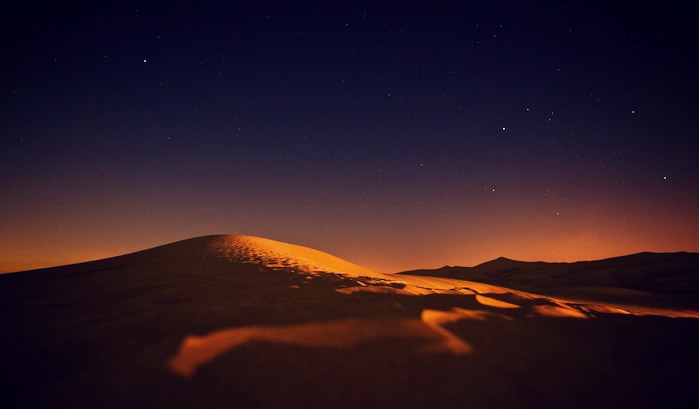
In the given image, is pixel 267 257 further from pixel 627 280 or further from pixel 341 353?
pixel 627 280

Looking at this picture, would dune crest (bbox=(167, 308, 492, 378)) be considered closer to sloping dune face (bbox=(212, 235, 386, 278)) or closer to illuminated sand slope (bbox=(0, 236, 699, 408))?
illuminated sand slope (bbox=(0, 236, 699, 408))

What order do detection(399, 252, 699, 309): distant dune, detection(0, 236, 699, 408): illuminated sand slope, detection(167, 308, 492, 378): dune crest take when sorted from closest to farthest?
detection(0, 236, 699, 408): illuminated sand slope
detection(167, 308, 492, 378): dune crest
detection(399, 252, 699, 309): distant dune

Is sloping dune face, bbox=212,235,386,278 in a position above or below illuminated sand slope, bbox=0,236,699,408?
above

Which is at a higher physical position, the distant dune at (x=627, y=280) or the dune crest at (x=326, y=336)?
the distant dune at (x=627, y=280)

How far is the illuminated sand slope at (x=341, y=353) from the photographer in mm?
2184

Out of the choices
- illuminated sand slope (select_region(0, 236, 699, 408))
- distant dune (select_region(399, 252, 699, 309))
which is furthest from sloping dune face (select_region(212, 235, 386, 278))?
distant dune (select_region(399, 252, 699, 309))

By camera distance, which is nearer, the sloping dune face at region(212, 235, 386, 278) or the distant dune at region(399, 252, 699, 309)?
the sloping dune face at region(212, 235, 386, 278)

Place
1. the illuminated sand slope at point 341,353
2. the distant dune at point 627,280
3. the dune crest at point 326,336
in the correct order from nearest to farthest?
the illuminated sand slope at point 341,353, the dune crest at point 326,336, the distant dune at point 627,280

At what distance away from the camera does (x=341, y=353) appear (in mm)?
2645

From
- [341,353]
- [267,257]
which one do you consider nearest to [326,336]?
[341,353]

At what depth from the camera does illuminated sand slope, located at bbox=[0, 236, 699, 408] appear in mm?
2184

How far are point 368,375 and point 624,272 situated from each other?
2345 centimetres

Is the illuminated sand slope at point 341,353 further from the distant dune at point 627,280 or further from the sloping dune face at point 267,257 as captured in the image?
the distant dune at point 627,280

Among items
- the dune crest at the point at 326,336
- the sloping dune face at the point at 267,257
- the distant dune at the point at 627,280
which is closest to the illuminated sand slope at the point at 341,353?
the dune crest at the point at 326,336
